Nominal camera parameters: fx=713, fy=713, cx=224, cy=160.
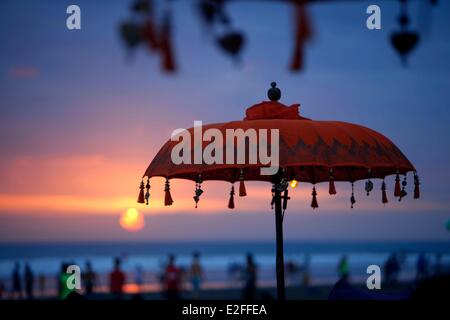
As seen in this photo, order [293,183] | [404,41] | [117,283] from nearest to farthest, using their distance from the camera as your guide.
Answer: [404,41] < [293,183] < [117,283]

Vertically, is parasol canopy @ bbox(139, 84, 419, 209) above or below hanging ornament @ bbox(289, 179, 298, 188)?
above

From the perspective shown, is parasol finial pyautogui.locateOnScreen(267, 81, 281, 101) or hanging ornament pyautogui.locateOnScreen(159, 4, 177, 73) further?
parasol finial pyautogui.locateOnScreen(267, 81, 281, 101)

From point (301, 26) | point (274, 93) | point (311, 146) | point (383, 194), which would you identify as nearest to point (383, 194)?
point (383, 194)

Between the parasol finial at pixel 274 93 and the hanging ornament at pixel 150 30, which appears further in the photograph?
the parasol finial at pixel 274 93

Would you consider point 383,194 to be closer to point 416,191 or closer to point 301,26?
point 416,191

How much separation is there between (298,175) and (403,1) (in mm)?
8793

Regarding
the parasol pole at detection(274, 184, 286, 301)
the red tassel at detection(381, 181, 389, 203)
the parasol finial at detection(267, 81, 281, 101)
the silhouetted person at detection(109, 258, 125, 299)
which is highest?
the parasol finial at detection(267, 81, 281, 101)

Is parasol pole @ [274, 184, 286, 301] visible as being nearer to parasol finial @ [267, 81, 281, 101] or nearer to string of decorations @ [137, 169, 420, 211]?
string of decorations @ [137, 169, 420, 211]

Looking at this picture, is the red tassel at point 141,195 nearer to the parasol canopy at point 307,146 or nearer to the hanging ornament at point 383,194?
the parasol canopy at point 307,146

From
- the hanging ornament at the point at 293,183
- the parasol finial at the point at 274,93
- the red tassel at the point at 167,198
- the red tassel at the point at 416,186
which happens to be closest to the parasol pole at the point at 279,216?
the parasol finial at the point at 274,93

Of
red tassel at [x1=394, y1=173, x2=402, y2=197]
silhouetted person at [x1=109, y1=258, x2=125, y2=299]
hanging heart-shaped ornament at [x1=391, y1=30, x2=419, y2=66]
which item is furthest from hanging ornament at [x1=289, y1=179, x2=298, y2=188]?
silhouetted person at [x1=109, y1=258, x2=125, y2=299]
